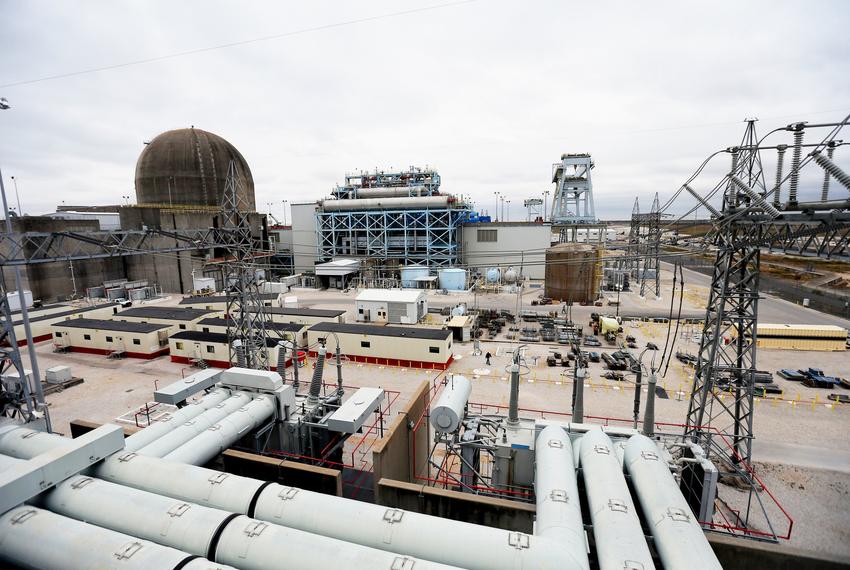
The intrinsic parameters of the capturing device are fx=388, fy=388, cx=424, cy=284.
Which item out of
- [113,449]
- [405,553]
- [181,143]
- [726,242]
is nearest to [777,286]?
[726,242]

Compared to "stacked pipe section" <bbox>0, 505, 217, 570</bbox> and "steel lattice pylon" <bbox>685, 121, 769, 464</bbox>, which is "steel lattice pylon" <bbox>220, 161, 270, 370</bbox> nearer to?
"stacked pipe section" <bbox>0, 505, 217, 570</bbox>

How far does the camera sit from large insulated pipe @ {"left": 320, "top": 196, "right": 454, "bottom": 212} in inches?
2132

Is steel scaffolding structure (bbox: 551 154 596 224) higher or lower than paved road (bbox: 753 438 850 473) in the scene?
higher

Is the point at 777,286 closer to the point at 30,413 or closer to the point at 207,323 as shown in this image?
the point at 207,323

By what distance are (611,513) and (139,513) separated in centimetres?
845

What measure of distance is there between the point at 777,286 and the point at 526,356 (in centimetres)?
4919

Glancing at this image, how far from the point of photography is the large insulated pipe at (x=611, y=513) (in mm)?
6090

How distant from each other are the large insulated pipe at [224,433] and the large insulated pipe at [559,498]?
27.6 ft

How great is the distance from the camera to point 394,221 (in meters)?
56.3

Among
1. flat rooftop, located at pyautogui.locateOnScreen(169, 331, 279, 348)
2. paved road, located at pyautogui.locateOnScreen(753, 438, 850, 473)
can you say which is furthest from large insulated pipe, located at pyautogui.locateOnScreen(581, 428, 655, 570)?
flat rooftop, located at pyautogui.locateOnScreen(169, 331, 279, 348)

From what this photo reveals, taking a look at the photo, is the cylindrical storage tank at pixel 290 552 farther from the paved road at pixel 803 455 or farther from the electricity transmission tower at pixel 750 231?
the paved road at pixel 803 455

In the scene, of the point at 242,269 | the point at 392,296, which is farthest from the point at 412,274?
the point at 242,269

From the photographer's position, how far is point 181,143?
54.9 meters

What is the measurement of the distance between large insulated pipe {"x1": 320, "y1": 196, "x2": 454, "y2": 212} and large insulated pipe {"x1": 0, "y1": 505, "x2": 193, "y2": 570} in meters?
50.6
